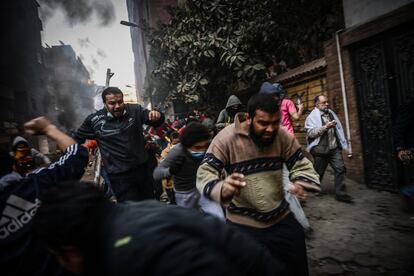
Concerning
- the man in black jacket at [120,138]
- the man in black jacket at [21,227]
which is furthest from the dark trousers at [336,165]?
the man in black jacket at [21,227]

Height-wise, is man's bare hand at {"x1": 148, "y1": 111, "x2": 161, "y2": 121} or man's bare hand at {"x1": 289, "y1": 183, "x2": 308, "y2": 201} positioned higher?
man's bare hand at {"x1": 148, "y1": 111, "x2": 161, "y2": 121}

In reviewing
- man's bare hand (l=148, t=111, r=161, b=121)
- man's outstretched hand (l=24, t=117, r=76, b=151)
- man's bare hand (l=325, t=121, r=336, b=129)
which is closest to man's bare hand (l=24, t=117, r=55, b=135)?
man's outstretched hand (l=24, t=117, r=76, b=151)

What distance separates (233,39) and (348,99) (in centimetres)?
473

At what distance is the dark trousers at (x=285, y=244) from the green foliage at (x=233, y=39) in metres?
7.59

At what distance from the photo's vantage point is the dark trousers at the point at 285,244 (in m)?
2.25

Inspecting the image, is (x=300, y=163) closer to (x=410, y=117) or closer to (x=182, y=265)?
(x=182, y=265)

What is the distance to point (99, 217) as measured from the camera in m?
1.07

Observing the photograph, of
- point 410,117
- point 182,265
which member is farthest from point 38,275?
point 410,117

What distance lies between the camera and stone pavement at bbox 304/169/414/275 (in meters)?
3.35

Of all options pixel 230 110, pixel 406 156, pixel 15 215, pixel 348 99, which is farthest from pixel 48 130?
pixel 348 99

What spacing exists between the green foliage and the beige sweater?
7206 millimetres

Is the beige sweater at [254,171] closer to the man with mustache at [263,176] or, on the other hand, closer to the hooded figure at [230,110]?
the man with mustache at [263,176]

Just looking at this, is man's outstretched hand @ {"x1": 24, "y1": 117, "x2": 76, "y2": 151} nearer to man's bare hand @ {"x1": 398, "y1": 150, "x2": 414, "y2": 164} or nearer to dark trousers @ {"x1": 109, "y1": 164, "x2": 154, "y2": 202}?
dark trousers @ {"x1": 109, "y1": 164, "x2": 154, "y2": 202}

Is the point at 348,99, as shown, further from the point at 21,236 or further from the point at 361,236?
the point at 21,236
